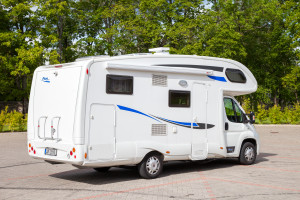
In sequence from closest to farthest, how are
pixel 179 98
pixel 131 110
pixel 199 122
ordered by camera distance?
pixel 131 110 < pixel 179 98 < pixel 199 122

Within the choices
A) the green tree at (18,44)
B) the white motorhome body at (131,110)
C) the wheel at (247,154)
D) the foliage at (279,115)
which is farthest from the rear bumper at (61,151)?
the foliage at (279,115)

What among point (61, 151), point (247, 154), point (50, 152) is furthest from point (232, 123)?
point (50, 152)

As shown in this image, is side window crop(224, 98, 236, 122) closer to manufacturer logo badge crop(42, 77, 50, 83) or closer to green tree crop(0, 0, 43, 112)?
manufacturer logo badge crop(42, 77, 50, 83)

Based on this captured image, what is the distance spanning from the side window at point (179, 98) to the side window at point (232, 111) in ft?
5.28

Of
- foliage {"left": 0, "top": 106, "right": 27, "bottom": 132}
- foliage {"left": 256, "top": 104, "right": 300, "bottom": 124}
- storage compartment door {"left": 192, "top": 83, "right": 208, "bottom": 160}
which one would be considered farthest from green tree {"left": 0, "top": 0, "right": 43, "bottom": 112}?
storage compartment door {"left": 192, "top": 83, "right": 208, "bottom": 160}

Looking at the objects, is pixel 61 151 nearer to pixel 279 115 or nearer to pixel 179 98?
pixel 179 98

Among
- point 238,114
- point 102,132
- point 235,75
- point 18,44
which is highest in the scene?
point 18,44

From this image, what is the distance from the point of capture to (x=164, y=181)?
9680mm

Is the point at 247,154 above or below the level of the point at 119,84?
below

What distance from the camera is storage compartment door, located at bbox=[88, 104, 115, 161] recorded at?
8.85 meters

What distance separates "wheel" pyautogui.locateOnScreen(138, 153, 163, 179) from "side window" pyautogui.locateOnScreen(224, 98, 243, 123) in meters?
2.87

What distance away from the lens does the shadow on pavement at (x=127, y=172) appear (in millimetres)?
10052

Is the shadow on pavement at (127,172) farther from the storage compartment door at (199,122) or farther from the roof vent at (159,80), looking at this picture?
the roof vent at (159,80)

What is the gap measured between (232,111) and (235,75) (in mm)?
1056
